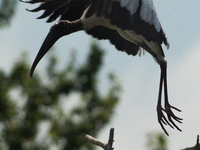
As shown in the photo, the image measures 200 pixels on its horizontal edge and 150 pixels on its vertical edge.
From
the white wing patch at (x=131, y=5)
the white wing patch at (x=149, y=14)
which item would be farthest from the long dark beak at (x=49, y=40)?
the white wing patch at (x=149, y=14)

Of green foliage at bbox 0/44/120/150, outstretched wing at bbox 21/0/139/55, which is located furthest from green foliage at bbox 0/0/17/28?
outstretched wing at bbox 21/0/139/55

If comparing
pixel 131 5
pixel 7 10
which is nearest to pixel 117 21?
pixel 131 5

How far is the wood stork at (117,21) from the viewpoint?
335cm

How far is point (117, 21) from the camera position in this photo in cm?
352

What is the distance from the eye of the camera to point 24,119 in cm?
1257

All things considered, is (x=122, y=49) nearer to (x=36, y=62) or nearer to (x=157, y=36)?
(x=157, y=36)

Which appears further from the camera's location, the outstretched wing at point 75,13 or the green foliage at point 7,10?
the green foliage at point 7,10

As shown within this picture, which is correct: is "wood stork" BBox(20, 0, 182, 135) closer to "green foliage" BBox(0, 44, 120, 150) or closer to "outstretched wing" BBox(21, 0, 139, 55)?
"outstretched wing" BBox(21, 0, 139, 55)

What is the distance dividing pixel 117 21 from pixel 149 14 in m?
0.39

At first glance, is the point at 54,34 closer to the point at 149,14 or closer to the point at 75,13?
the point at 75,13

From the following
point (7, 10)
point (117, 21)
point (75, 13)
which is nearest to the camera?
point (117, 21)

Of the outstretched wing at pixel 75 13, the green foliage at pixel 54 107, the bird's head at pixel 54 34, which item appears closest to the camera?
the outstretched wing at pixel 75 13

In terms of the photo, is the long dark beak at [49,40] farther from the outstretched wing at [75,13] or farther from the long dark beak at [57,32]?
the outstretched wing at [75,13]

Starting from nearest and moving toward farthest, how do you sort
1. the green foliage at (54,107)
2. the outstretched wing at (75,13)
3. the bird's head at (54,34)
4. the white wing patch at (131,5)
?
the outstretched wing at (75,13), the white wing patch at (131,5), the bird's head at (54,34), the green foliage at (54,107)
